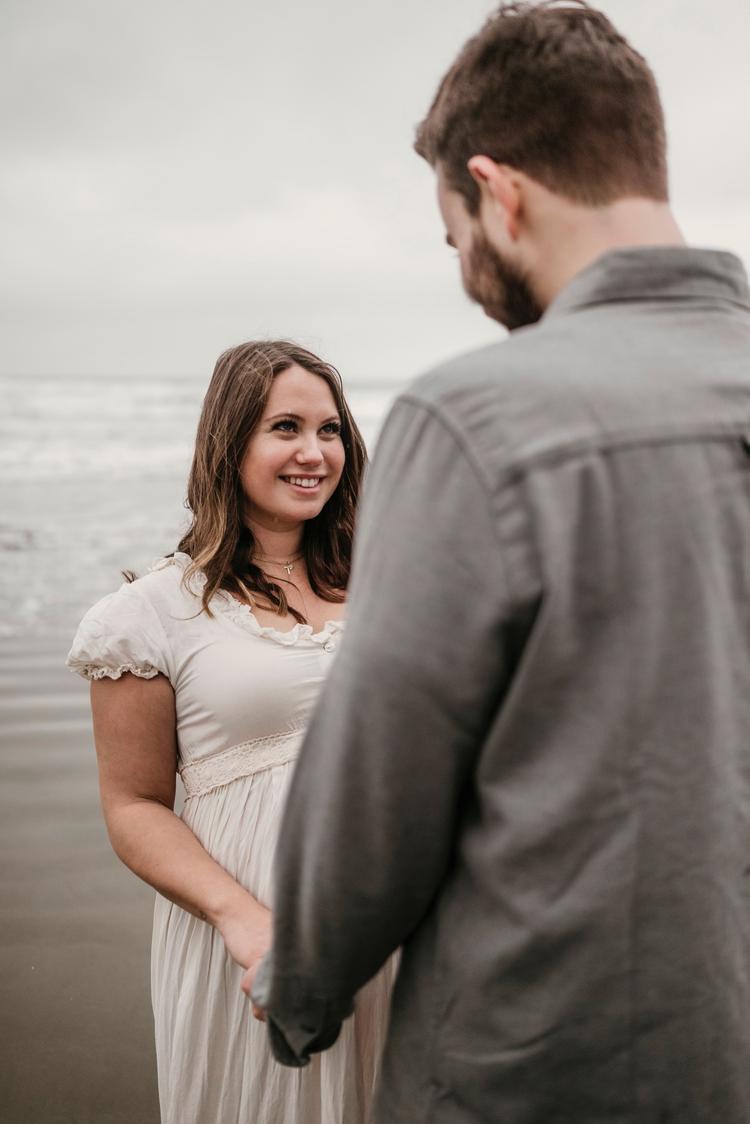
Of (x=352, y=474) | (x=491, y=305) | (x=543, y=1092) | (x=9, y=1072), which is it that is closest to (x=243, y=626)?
(x=352, y=474)

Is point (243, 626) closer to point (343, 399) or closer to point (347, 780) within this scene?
point (343, 399)

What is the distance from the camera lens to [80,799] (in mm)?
5398

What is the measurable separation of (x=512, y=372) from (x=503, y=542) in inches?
7.6

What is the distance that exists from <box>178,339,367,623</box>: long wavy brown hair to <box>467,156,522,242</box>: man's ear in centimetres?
136

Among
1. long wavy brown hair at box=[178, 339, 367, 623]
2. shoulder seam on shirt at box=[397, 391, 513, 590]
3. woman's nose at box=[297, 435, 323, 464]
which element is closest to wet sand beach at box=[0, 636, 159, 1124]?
long wavy brown hair at box=[178, 339, 367, 623]

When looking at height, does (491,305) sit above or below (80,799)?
above

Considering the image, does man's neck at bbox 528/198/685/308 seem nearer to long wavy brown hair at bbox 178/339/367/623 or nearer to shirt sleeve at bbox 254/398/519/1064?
shirt sleeve at bbox 254/398/519/1064

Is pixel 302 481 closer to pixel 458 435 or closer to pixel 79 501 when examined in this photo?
pixel 458 435

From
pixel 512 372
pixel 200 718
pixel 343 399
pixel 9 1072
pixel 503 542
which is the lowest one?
pixel 9 1072

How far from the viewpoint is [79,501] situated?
16156 mm

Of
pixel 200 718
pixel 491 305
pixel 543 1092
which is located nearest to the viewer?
pixel 543 1092

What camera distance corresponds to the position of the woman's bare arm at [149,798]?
6.91ft

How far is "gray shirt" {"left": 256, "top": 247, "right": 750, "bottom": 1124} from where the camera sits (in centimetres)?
101

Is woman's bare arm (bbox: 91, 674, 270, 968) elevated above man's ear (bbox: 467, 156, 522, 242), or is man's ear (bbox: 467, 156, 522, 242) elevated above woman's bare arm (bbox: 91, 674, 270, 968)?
man's ear (bbox: 467, 156, 522, 242)
